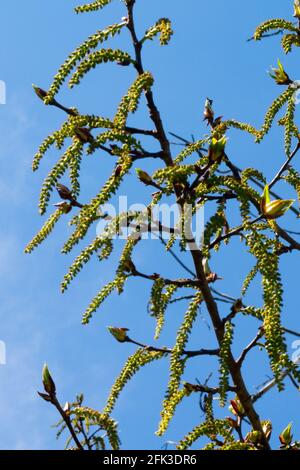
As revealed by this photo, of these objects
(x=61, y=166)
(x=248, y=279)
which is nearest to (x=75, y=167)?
(x=61, y=166)

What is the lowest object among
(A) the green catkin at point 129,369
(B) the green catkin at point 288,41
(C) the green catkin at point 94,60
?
(A) the green catkin at point 129,369

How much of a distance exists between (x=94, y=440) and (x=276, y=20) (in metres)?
3.90

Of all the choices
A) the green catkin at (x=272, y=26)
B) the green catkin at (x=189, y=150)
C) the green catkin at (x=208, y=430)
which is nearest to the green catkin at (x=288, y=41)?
the green catkin at (x=272, y=26)

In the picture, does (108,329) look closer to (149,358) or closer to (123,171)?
(149,358)

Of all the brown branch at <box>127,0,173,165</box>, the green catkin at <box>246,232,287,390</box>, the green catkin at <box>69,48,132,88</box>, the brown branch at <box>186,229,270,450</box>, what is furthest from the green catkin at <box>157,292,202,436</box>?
the green catkin at <box>69,48,132,88</box>

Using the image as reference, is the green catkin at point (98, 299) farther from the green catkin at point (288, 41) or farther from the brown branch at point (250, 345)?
the green catkin at point (288, 41)

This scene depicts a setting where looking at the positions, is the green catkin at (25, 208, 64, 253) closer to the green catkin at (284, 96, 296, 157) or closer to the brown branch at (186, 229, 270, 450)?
the brown branch at (186, 229, 270, 450)

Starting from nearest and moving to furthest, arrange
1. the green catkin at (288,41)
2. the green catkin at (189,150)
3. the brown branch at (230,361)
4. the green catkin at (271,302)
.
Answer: the green catkin at (271,302) < the brown branch at (230,361) < the green catkin at (189,150) < the green catkin at (288,41)

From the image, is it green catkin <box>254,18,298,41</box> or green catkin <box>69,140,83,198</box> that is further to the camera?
green catkin <box>254,18,298,41</box>

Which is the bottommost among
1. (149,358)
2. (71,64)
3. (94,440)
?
(94,440)

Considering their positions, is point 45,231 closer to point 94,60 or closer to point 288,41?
point 94,60

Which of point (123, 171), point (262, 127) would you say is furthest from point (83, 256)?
point (262, 127)

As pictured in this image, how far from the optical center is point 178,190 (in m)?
3.57
